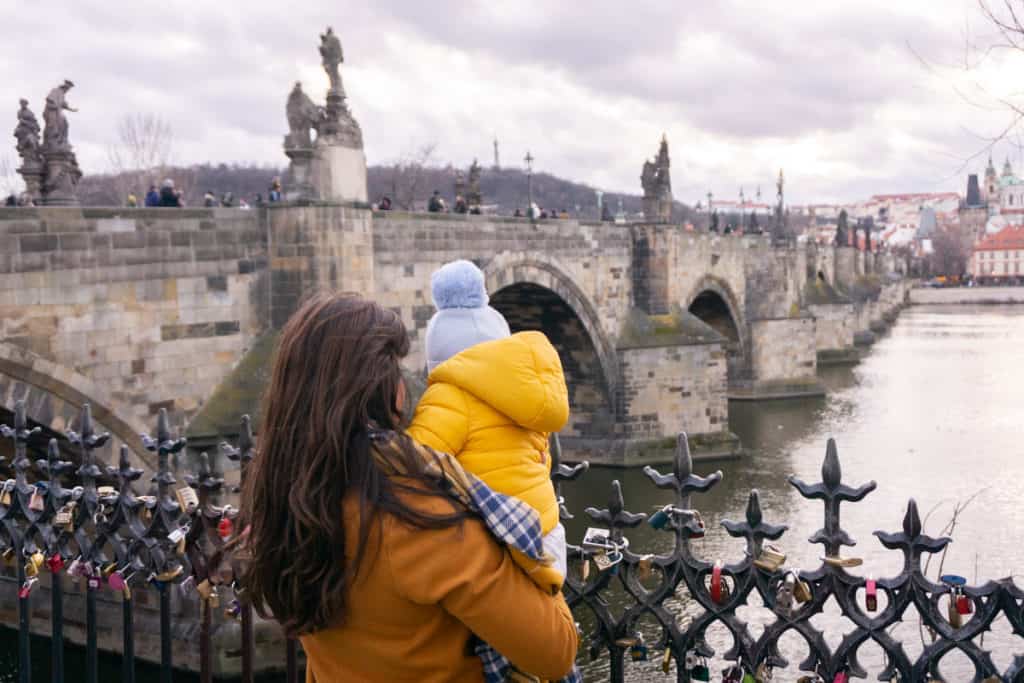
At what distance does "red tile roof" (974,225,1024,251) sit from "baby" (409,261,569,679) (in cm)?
11847

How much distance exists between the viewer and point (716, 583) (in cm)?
282

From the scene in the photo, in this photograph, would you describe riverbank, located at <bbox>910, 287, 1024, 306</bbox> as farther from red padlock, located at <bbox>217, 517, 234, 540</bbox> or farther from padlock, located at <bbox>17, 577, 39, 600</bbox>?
red padlock, located at <bbox>217, 517, 234, 540</bbox>

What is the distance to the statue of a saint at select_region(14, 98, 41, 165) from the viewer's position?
15851 mm

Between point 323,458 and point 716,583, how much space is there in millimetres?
A: 1303

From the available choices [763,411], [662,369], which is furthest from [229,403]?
[763,411]

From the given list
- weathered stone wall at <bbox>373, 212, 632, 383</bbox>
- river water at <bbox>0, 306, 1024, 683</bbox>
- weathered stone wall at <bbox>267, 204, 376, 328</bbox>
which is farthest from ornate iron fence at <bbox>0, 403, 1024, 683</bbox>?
weathered stone wall at <bbox>373, 212, 632, 383</bbox>

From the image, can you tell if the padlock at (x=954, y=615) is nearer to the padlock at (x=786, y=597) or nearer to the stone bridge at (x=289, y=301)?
the padlock at (x=786, y=597)

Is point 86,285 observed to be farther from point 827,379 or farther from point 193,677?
point 827,379

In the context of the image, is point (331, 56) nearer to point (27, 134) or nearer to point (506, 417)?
point (27, 134)

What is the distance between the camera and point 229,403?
1169 centimetres

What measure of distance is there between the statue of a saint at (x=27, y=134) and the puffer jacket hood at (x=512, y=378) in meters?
15.6

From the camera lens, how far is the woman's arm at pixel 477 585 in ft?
6.30

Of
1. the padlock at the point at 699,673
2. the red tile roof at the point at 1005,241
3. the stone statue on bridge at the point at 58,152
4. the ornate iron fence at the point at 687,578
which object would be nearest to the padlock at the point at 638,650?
the ornate iron fence at the point at 687,578

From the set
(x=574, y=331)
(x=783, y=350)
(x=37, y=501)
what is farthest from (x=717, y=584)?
(x=783, y=350)
